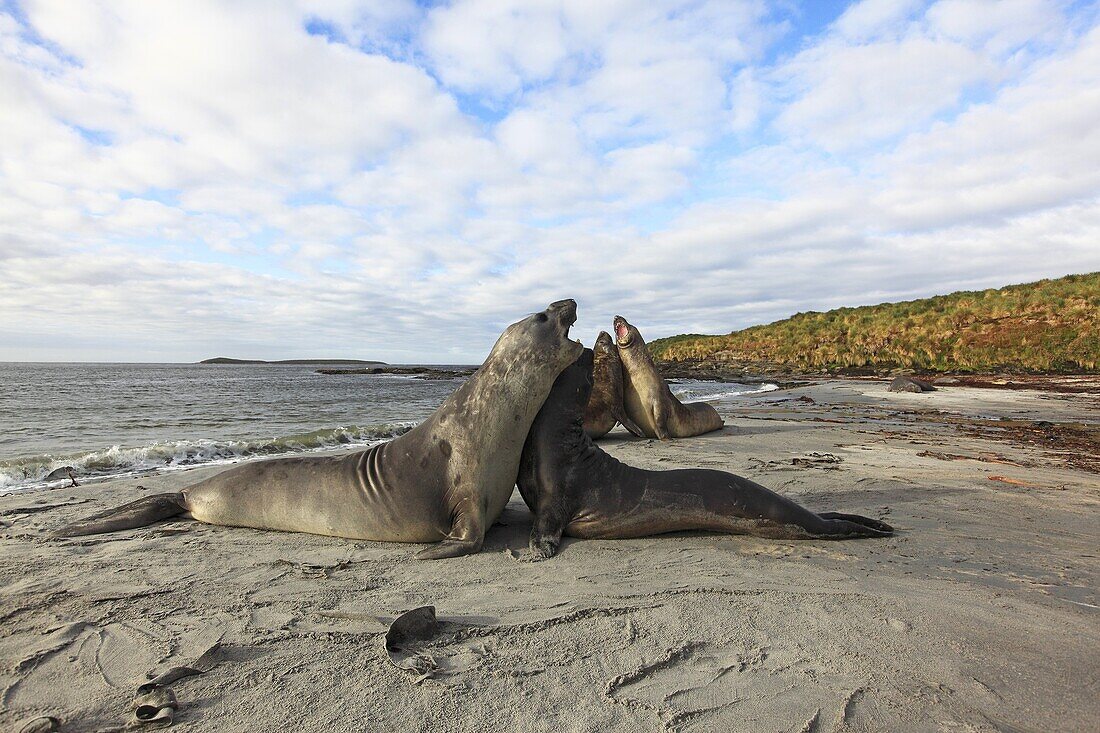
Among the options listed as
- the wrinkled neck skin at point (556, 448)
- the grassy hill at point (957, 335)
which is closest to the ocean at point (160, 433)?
the wrinkled neck skin at point (556, 448)

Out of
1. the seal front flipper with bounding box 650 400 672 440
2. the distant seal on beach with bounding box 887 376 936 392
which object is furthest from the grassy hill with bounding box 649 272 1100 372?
the seal front flipper with bounding box 650 400 672 440

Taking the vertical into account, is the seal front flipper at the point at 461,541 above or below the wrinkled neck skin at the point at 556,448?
below

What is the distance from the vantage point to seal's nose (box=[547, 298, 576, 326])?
4.90 meters

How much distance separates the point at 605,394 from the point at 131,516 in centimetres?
677

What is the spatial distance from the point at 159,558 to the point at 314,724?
2755mm

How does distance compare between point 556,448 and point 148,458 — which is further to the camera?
point 148,458

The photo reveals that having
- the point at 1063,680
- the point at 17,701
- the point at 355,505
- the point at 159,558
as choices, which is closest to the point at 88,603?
the point at 159,558

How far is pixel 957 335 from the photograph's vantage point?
26.8 metres

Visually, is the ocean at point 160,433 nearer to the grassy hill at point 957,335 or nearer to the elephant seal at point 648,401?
the elephant seal at point 648,401

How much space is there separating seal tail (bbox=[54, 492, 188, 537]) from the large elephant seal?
0.01 metres

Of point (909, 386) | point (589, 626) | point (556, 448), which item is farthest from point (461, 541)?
point (909, 386)

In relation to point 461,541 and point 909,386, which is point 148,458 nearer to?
point 461,541

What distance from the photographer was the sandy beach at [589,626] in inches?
86.6

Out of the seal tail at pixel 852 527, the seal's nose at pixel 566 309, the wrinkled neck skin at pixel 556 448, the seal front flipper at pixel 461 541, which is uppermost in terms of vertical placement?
the seal's nose at pixel 566 309
